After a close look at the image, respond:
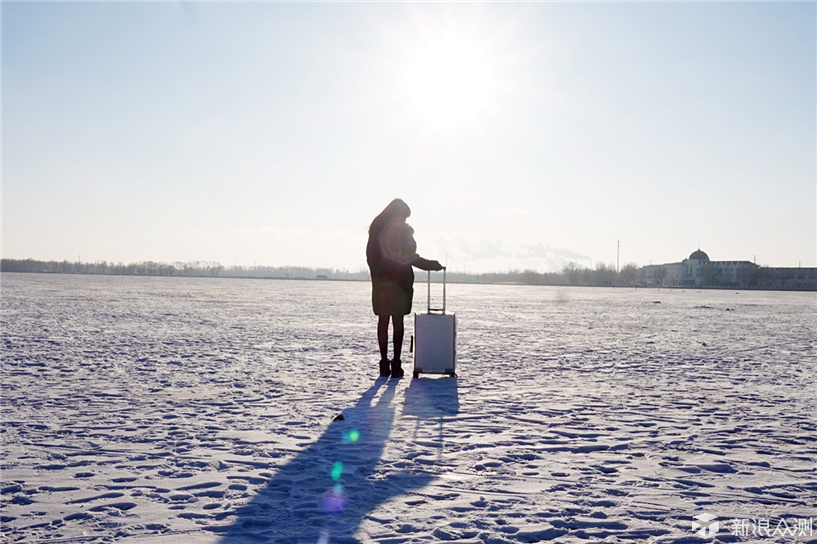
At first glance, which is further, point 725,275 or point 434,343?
point 725,275

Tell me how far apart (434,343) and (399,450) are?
3.91 meters

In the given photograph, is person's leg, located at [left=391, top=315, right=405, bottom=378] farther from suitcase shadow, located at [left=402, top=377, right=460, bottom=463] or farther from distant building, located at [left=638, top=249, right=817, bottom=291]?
distant building, located at [left=638, top=249, right=817, bottom=291]

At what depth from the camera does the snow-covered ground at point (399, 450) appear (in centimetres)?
343

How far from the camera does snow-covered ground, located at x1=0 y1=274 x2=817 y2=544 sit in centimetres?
343

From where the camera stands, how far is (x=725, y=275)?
534 feet

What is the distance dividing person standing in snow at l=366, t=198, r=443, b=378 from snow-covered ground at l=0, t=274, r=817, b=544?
854mm

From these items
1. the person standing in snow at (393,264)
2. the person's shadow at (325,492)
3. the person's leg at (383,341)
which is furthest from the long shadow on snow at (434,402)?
the person standing in snow at (393,264)

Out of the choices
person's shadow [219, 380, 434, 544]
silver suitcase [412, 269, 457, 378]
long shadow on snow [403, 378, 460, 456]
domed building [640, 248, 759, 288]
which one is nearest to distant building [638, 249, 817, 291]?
domed building [640, 248, 759, 288]

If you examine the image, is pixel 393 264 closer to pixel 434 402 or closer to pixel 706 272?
pixel 434 402

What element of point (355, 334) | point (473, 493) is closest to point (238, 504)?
point (473, 493)

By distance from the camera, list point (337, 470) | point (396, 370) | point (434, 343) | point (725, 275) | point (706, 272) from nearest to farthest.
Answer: point (337, 470) → point (434, 343) → point (396, 370) → point (706, 272) → point (725, 275)

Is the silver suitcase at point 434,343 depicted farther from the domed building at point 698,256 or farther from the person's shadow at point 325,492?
the domed building at point 698,256

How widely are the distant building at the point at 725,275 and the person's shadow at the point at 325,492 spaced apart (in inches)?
5987

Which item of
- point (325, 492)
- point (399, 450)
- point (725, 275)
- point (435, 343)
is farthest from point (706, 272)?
point (325, 492)
